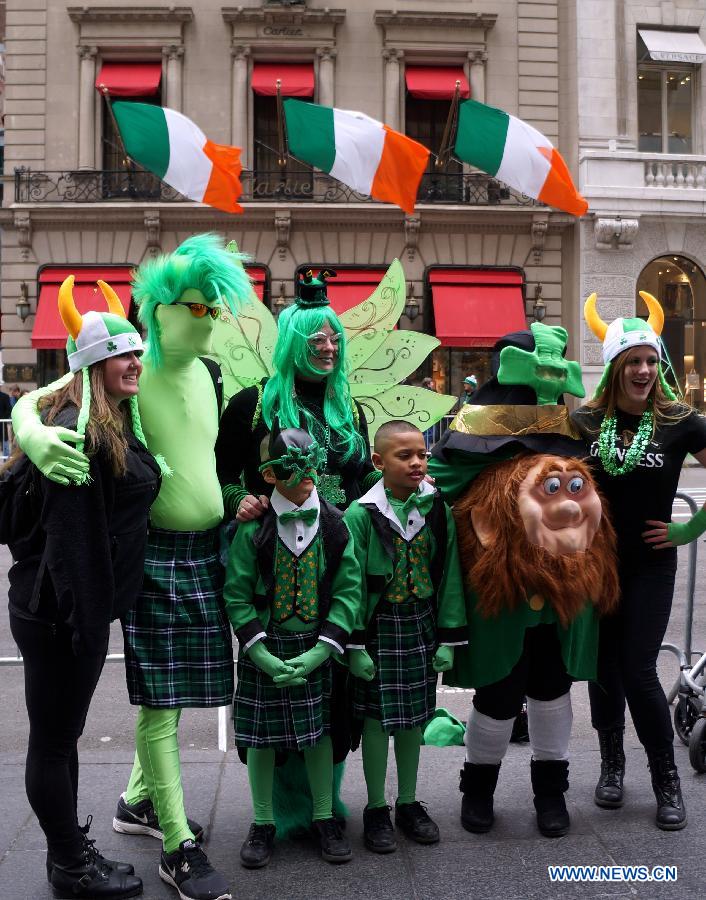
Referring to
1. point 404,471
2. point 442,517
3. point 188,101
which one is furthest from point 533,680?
point 188,101

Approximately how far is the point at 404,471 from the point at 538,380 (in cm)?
62

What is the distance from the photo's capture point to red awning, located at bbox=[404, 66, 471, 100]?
61.5 feet

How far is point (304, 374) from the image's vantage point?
352cm

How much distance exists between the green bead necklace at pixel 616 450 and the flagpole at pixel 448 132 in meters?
15.5

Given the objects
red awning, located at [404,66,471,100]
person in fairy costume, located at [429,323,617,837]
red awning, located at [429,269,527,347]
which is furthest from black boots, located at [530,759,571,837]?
red awning, located at [404,66,471,100]

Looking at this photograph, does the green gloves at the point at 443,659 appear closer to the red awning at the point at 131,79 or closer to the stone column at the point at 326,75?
the stone column at the point at 326,75

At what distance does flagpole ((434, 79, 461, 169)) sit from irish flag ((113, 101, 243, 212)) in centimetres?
1076

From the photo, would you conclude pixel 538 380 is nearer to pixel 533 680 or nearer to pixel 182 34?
pixel 533 680

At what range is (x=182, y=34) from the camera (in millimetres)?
18562

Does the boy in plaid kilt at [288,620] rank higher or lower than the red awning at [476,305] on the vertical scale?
lower

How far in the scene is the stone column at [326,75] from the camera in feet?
61.1

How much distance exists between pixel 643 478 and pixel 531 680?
0.87m

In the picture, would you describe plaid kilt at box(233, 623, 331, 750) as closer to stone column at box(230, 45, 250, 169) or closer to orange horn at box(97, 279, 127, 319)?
orange horn at box(97, 279, 127, 319)

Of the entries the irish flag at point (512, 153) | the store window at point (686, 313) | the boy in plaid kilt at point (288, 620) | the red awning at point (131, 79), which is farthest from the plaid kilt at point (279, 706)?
the store window at point (686, 313)
